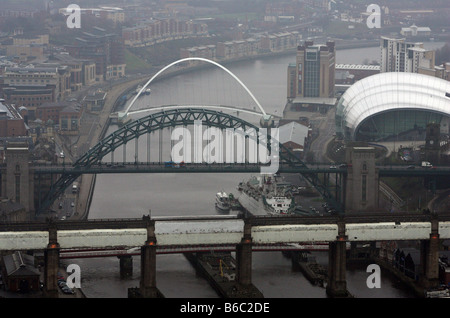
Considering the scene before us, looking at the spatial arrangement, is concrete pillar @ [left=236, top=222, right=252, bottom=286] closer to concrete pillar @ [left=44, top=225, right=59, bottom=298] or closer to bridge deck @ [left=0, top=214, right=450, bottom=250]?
bridge deck @ [left=0, top=214, right=450, bottom=250]

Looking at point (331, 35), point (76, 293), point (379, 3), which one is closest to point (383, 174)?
point (76, 293)

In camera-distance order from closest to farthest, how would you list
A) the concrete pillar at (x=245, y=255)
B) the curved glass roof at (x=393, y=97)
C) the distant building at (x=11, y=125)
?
1. the concrete pillar at (x=245, y=255)
2. the curved glass roof at (x=393, y=97)
3. the distant building at (x=11, y=125)

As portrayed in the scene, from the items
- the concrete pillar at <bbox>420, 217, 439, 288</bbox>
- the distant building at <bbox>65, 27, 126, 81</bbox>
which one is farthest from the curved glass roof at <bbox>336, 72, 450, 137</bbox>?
the distant building at <bbox>65, 27, 126, 81</bbox>

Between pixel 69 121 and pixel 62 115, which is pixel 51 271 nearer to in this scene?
pixel 69 121

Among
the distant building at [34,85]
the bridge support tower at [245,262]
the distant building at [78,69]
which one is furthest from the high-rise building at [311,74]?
the bridge support tower at [245,262]

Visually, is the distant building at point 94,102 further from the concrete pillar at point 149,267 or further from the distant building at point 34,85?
the concrete pillar at point 149,267

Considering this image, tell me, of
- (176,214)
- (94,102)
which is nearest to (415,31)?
(94,102)
